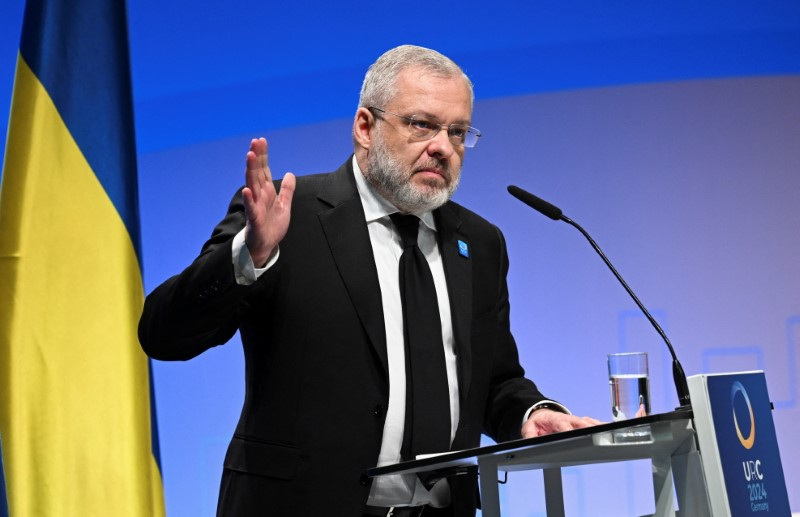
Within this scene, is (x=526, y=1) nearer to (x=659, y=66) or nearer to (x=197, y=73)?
(x=659, y=66)

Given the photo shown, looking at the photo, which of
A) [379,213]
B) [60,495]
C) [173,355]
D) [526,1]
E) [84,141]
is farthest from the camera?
[526,1]

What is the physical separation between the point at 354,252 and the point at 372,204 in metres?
0.19

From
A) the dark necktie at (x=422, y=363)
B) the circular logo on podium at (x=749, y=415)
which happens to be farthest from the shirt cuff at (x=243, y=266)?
the circular logo on podium at (x=749, y=415)

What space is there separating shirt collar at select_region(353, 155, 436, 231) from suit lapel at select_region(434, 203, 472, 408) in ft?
0.17

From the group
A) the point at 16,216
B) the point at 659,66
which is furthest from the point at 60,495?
the point at 659,66

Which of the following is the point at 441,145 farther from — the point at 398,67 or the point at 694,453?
the point at 694,453

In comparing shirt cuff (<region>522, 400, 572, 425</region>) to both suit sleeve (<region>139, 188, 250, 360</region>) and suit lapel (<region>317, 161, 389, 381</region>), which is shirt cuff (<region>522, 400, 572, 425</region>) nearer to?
suit lapel (<region>317, 161, 389, 381</region>)

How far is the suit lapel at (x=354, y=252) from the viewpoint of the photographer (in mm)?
2074

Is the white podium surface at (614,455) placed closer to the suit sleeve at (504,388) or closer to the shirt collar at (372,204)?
the suit sleeve at (504,388)

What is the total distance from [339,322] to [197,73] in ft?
5.94

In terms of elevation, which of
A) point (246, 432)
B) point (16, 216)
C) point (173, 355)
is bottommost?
point (246, 432)

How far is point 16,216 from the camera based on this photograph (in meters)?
2.83

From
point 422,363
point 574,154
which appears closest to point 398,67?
point 422,363

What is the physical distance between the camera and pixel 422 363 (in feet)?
6.91
